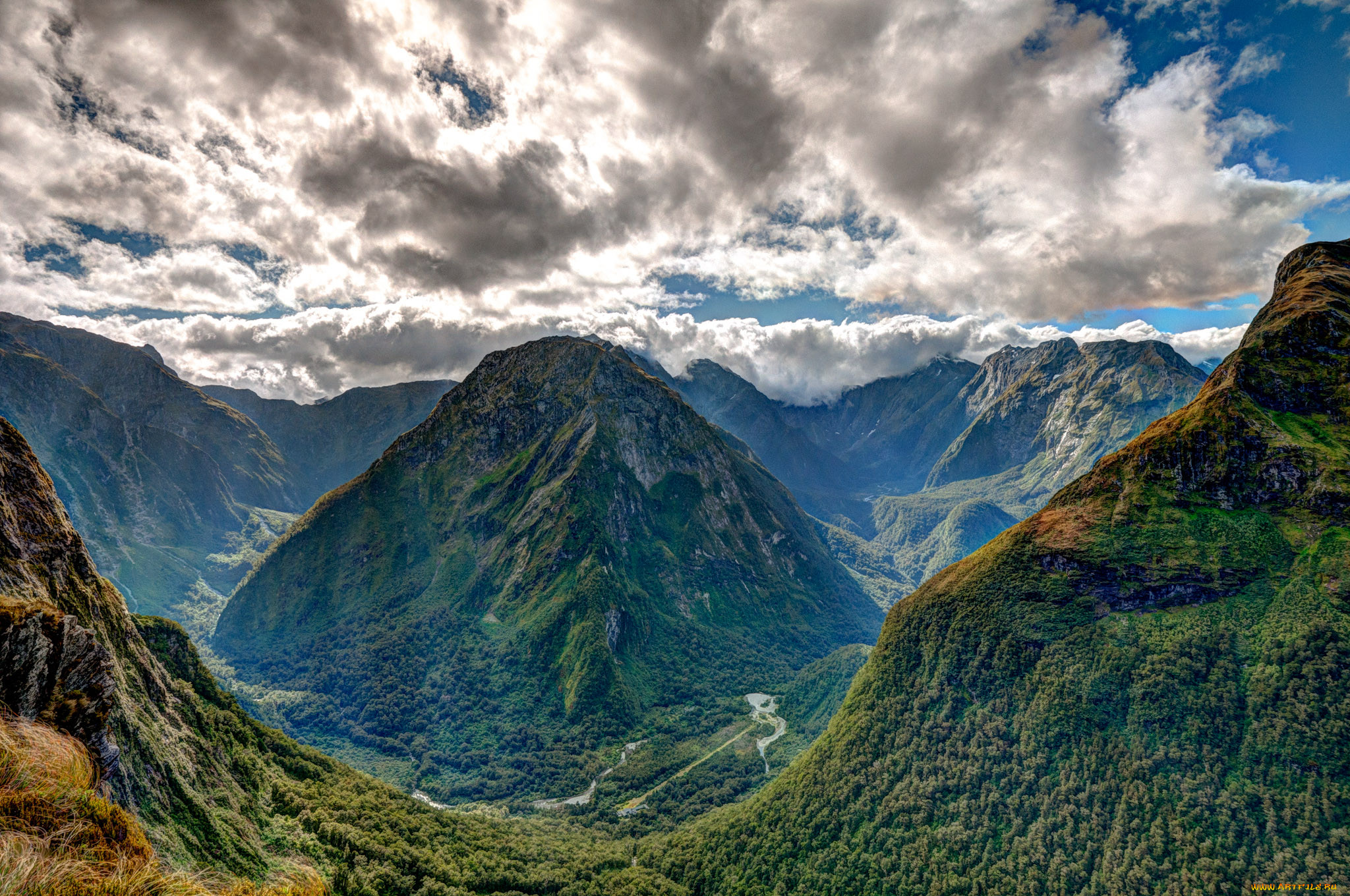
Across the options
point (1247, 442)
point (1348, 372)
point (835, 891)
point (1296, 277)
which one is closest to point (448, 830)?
point (835, 891)

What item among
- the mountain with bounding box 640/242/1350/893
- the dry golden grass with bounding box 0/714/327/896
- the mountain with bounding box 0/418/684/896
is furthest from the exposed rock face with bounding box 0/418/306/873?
the mountain with bounding box 640/242/1350/893

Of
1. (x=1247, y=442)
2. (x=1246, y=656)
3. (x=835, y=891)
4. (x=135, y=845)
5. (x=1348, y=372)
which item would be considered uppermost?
(x=1348, y=372)

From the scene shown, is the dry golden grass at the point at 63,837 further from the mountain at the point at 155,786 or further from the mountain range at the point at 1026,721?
the mountain range at the point at 1026,721

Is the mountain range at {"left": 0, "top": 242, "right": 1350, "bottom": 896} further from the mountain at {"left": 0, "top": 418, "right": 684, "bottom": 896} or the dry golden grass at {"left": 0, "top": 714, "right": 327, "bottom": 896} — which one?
the dry golden grass at {"left": 0, "top": 714, "right": 327, "bottom": 896}

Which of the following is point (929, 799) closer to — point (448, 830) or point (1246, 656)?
point (1246, 656)

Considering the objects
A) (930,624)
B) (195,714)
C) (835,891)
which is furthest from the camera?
(930,624)

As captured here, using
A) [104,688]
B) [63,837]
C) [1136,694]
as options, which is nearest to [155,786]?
[104,688]

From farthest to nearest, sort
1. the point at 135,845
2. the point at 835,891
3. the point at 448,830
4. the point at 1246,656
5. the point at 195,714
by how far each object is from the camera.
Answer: the point at 448,830 < the point at 835,891 < the point at 1246,656 < the point at 195,714 < the point at 135,845
